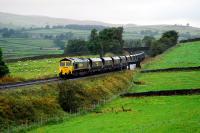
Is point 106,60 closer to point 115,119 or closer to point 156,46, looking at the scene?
point 115,119

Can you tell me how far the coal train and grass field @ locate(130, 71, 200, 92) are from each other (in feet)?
20.5

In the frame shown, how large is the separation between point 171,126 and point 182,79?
47.4 meters

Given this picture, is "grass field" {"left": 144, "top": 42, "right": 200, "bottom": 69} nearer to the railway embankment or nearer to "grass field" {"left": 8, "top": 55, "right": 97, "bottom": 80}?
"grass field" {"left": 8, "top": 55, "right": 97, "bottom": 80}

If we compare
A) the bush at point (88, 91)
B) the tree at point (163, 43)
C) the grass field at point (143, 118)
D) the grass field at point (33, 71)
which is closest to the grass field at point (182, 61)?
the bush at point (88, 91)

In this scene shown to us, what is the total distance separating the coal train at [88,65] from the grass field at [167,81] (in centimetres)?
626

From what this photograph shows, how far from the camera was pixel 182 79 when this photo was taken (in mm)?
83812

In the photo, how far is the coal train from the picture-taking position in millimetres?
70250

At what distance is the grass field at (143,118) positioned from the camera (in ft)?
127

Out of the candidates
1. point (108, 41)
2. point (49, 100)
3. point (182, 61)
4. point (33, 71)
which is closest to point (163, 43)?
point (108, 41)

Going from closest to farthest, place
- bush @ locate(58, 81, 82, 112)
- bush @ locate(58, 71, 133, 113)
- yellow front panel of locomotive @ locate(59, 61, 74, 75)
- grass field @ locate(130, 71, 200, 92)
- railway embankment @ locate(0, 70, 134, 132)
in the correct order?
railway embankment @ locate(0, 70, 134, 132) < bush @ locate(58, 81, 82, 112) < bush @ locate(58, 71, 133, 113) < yellow front panel of locomotive @ locate(59, 61, 74, 75) < grass field @ locate(130, 71, 200, 92)

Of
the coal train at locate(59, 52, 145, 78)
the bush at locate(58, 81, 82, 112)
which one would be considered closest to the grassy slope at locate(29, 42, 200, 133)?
the bush at locate(58, 81, 82, 112)

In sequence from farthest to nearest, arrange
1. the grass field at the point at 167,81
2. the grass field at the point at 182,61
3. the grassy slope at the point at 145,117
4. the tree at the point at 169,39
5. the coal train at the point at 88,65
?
the tree at the point at 169,39, the grass field at the point at 182,61, the grass field at the point at 167,81, the coal train at the point at 88,65, the grassy slope at the point at 145,117

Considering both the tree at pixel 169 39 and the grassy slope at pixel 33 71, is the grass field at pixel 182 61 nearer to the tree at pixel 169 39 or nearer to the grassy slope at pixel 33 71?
the grassy slope at pixel 33 71

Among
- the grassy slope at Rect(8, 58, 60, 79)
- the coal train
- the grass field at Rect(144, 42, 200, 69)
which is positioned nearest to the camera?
the coal train
